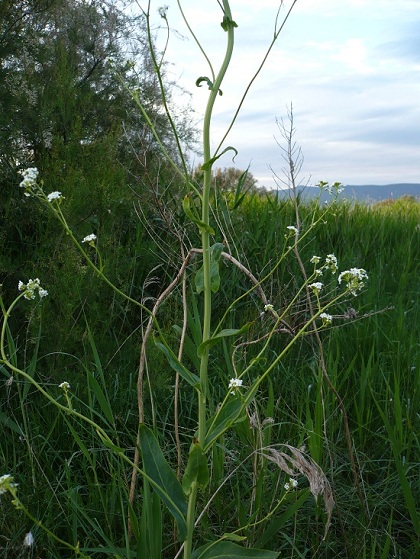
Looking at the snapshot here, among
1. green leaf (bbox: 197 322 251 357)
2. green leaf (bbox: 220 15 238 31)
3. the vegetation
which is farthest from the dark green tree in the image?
green leaf (bbox: 197 322 251 357)

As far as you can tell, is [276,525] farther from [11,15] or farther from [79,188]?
[11,15]

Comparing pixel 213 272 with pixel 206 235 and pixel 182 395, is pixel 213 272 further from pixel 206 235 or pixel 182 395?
pixel 182 395

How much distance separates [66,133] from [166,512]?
2064 millimetres

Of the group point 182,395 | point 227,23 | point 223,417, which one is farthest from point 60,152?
point 223,417

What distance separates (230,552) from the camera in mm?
1500

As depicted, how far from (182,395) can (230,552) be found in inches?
51.8

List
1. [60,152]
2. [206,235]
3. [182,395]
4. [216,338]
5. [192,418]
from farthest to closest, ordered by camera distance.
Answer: [60,152] < [182,395] < [192,418] < [206,235] < [216,338]

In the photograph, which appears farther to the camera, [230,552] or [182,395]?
[182,395]

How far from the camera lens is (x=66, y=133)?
3.34 m

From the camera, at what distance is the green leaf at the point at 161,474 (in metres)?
1.53

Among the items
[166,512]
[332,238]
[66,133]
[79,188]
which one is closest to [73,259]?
[79,188]

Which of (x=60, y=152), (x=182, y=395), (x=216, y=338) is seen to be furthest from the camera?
(x=60, y=152)

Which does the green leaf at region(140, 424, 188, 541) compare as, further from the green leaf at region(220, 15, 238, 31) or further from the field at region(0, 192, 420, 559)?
the green leaf at region(220, 15, 238, 31)

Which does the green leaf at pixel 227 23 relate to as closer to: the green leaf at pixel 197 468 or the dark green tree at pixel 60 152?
the green leaf at pixel 197 468
